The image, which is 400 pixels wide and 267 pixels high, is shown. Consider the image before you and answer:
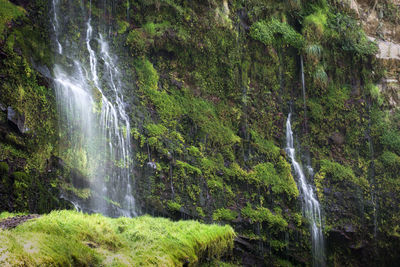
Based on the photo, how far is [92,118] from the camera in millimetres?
9555

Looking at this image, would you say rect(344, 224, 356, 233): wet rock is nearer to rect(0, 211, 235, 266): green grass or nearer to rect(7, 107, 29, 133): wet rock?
rect(0, 211, 235, 266): green grass

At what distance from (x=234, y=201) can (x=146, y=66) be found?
5.09m

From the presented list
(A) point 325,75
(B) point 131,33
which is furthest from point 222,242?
(A) point 325,75

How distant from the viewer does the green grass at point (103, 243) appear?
3320 mm

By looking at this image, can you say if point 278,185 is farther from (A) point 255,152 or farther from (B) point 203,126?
(B) point 203,126

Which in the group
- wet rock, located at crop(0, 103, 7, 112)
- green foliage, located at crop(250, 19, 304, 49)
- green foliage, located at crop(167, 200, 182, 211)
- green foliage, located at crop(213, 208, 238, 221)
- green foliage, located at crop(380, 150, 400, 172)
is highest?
green foliage, located at crop(250, 19, 304, 49)

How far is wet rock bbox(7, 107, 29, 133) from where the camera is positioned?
794cm

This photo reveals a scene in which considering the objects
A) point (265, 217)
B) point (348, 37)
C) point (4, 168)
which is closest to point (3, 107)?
point (4, 168)

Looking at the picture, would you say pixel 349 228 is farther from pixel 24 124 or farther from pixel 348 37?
pixel 24 124

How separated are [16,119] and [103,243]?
5.01 m

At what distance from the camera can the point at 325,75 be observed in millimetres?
15055

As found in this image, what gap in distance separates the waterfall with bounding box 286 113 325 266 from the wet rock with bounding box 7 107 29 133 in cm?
889

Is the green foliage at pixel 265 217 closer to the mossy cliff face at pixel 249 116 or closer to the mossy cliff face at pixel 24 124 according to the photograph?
the mossy cliff face at pixel 249 116

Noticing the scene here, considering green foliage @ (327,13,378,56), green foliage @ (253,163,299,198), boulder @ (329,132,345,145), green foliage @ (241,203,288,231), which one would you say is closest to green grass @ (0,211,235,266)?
green foliage @ (241,203,288,231)
